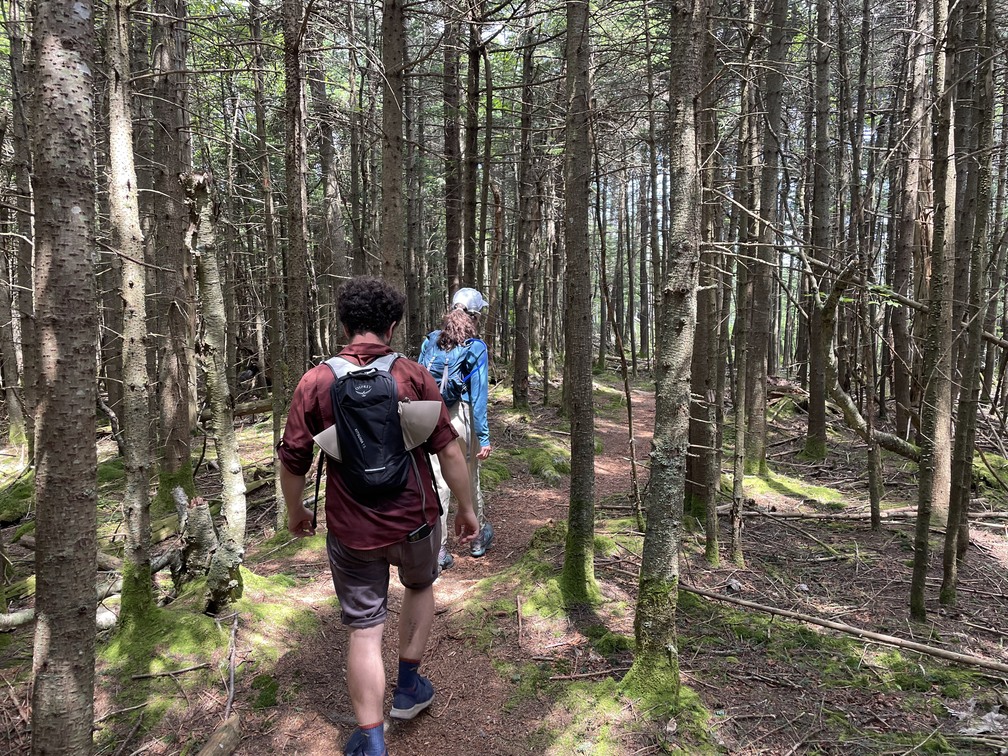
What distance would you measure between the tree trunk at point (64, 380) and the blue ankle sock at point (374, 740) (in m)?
1.12

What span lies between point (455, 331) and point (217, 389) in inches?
70.9

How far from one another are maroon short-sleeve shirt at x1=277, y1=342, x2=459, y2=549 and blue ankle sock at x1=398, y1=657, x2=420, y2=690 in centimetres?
83

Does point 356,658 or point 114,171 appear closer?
point 356,658

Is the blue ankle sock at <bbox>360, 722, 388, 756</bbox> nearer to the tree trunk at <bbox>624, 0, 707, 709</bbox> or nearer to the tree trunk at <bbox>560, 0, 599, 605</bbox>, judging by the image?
the tree trunk at <bbox>624, 0, 707, 709</bbox>

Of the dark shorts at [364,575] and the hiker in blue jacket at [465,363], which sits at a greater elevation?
the hiker in blue jacket at [465,363]

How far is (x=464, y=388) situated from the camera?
4812 mm

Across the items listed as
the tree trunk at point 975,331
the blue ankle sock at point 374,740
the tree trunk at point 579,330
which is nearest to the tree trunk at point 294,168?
the tree trunk at point 579,330

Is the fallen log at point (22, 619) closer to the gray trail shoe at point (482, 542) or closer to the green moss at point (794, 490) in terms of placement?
the gray trail shoe at point (482, 542)

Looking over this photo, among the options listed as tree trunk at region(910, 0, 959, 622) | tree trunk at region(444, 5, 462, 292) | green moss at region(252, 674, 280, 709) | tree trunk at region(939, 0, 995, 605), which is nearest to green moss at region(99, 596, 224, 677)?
green moss at region(252, 674, 280, 709)

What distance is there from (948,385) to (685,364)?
4422mm

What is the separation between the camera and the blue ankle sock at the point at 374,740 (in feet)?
8.96

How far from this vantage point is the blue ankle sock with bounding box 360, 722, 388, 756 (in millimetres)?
2732

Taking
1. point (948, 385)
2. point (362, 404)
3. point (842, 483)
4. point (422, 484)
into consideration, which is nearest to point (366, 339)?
point (362, 404)

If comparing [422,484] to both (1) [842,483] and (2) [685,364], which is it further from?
(1) [842,483]
